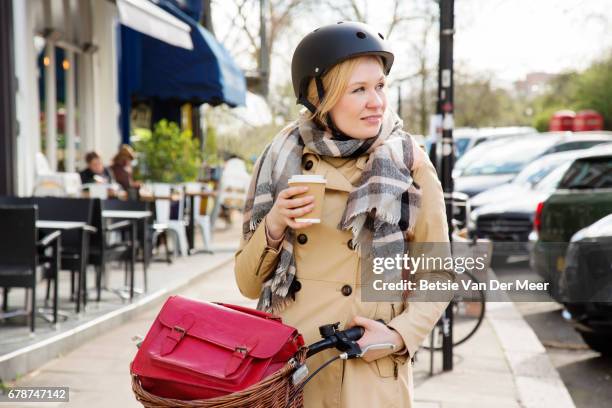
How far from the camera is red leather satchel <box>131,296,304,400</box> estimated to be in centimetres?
169

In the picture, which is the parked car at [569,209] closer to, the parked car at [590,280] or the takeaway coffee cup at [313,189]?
the parked car at [590,280]

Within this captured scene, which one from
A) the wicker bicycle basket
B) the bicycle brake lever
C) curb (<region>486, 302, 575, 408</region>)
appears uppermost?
the bicycle brake lever

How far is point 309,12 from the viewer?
2817 cm

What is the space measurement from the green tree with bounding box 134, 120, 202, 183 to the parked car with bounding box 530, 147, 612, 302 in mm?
6085

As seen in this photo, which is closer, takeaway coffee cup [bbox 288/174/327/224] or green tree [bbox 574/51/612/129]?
takeaway coffee cup [bbox 288/174/327/224]

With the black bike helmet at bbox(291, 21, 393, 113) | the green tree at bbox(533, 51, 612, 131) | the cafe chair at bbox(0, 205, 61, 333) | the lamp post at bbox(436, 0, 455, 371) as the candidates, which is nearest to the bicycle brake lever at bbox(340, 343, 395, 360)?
the black bike helmet at bbox(291, 21, 393, 113)

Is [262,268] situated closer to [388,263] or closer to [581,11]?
[388,263]

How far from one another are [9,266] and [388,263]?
14.4 feet

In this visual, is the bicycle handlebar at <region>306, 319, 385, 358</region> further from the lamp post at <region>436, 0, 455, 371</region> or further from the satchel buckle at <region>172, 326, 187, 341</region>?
the lamp post at <region>436, 0, 455, 371</region>

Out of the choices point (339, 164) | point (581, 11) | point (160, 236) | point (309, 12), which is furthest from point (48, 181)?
point (309, 12)

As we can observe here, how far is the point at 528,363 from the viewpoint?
20.5 feet

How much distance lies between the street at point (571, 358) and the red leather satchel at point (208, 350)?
4223 millimetres

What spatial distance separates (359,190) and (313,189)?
196mm

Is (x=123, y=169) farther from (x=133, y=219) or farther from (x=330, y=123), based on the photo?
(x=330, y=123)
